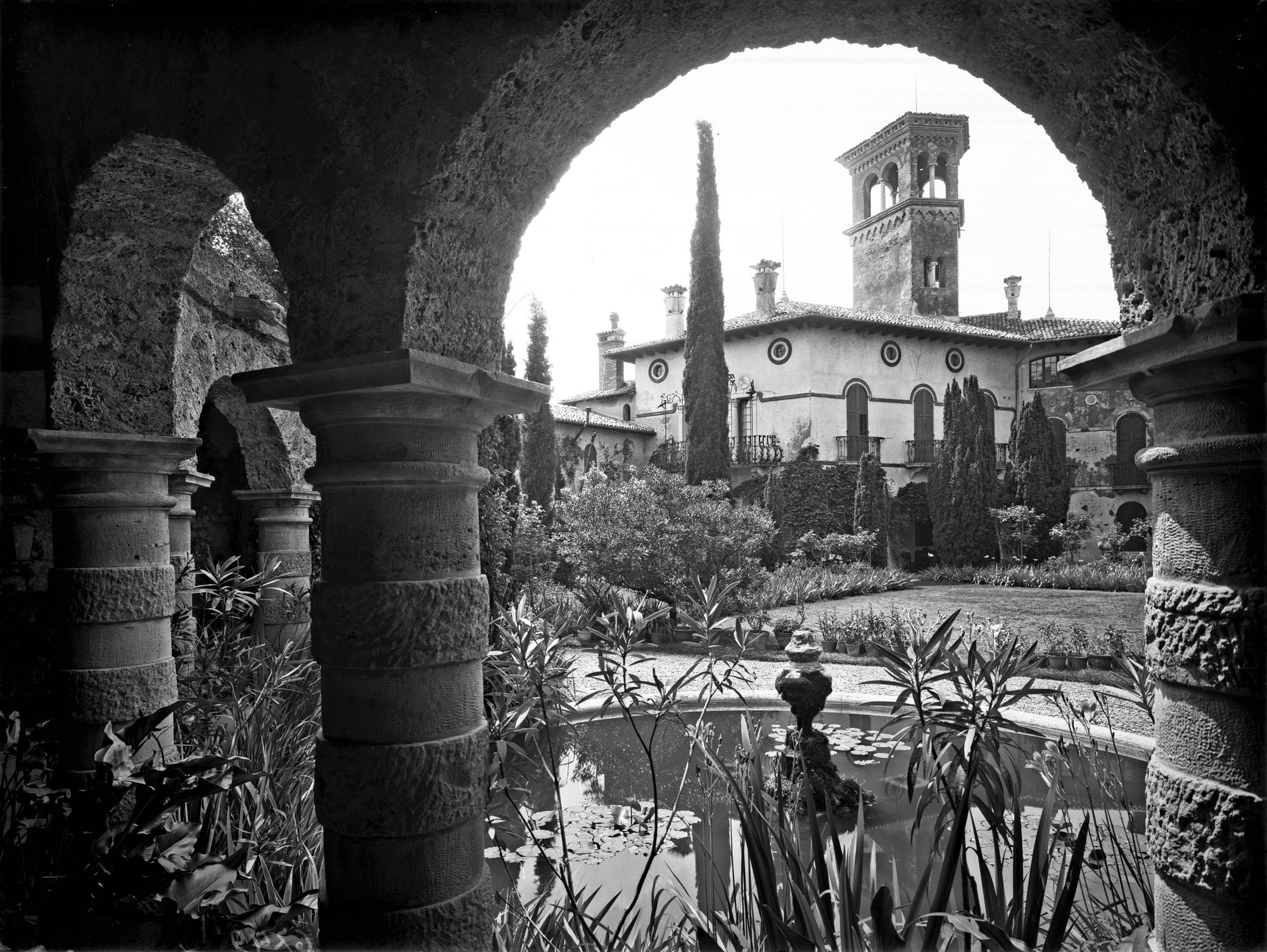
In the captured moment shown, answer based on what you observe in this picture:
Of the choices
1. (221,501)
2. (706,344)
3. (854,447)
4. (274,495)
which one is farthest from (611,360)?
(274,495)

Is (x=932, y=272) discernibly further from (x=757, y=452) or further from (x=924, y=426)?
(x=757, y=452)

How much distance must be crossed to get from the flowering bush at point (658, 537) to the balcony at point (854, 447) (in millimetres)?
11475

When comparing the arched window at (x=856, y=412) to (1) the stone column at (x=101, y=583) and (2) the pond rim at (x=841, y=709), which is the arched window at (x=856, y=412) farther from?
(1) the stone column at (x=101, y=583)

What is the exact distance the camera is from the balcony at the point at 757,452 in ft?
77.5

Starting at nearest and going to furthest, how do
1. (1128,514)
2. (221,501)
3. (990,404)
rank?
(221,501) < (1128,514) < (990,404)

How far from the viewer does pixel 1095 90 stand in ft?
7.38

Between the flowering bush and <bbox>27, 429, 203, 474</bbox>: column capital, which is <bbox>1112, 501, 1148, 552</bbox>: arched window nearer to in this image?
the flowering bush

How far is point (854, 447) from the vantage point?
23.9m

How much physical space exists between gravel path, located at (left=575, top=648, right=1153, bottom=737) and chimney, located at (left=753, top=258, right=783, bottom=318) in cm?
1700

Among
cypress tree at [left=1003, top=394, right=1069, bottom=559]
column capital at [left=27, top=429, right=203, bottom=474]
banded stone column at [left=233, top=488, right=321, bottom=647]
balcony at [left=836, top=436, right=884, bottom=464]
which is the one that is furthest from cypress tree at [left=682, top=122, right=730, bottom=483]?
column capital at [left=27, top=429, right=203, bottom=474]

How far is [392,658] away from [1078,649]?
30.5 feet

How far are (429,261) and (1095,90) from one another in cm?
191

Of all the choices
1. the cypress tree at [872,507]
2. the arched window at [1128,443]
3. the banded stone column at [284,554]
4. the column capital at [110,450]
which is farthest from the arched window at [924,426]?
the column capital at [110,450]

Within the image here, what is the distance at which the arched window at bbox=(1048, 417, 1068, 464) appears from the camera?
24453mm
